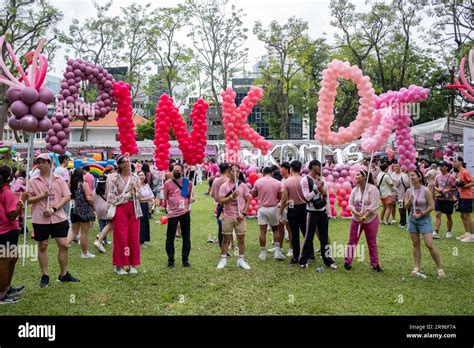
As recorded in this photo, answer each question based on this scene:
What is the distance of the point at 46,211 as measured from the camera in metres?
5.41

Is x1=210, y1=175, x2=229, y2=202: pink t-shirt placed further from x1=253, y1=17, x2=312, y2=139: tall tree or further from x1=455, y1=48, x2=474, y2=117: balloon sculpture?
x1=253, y1=17, x2=312, y2=139: tall tree

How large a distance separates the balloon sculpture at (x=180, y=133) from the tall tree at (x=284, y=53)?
22760mm

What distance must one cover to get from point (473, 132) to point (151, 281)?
1120 cm

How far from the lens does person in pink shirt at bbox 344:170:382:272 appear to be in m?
6.41

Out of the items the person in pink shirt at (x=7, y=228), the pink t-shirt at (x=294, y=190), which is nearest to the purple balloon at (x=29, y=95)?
the person in pink shirt at (x=7, y=228)

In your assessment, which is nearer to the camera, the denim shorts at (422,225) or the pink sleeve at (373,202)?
the denim shorts at (422,225)

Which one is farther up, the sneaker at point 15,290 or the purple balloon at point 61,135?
the purple balloon at point 61,135

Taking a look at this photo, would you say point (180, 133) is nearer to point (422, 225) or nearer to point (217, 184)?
point (217, 184)

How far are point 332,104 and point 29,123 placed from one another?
499 cm

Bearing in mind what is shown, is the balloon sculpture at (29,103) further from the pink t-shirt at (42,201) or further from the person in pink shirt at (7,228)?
the person in pink shirt at (7,228)

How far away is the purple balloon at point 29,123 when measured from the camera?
217 inches

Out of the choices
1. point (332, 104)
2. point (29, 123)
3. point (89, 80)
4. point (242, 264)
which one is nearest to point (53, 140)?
point (29, 123)

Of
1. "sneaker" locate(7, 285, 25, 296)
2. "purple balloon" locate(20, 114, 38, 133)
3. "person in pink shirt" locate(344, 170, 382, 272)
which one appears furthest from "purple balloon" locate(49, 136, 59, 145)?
"person in pink shirt" locate(344, 170, 382, 272)
